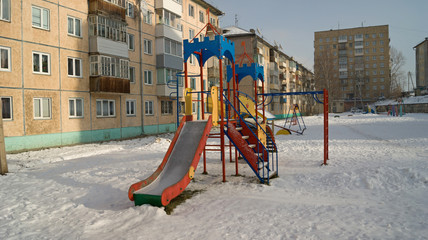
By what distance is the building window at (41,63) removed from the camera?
16.7 m

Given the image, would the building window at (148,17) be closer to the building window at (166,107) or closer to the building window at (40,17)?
the building window at (166,107)

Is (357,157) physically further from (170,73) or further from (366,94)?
(366,94)

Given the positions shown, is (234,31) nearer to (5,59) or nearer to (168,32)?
(168,32)

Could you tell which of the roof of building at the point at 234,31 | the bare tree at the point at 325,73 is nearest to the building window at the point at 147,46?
the roof of building at the point at 234,31

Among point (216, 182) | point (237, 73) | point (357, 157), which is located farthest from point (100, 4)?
point (357, 157)

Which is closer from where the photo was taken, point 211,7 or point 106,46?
point 106,46

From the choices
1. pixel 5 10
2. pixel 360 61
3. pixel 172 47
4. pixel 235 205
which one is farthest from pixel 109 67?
pixel 360 61

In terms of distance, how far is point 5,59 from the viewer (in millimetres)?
15297

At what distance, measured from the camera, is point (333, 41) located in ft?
314

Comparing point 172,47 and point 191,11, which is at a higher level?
point 191,11

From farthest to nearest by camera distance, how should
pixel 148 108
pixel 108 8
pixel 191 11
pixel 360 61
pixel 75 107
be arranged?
pixel 360 61
pixel 191 11
pixel 148 108
pixel 108 8
pixel 75 107

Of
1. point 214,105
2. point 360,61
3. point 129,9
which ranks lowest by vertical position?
point 214,105

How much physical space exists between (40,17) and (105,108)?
7.04m

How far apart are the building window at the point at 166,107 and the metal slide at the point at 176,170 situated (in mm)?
19861
